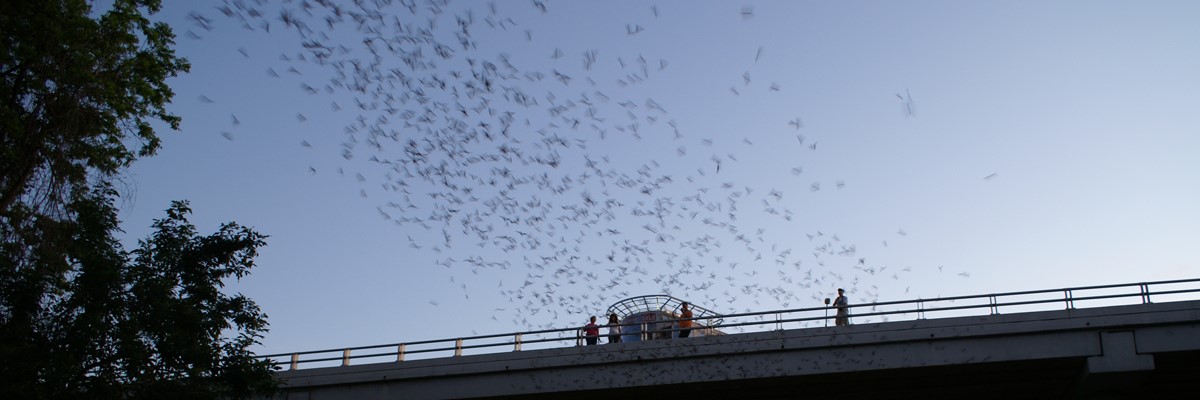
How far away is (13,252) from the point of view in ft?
71.6

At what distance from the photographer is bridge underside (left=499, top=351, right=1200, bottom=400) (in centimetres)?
2586

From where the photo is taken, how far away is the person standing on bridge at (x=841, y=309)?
86.9 feet

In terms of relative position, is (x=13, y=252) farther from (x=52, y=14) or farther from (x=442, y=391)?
(x=442, y=391)

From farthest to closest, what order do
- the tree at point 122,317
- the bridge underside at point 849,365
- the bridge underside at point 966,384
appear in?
1. the bridge underside at point 966,384
2. the bridge underside at point 849,365
3. the tree at point 122,317

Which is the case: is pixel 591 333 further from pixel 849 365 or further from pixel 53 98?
pixel 53 98

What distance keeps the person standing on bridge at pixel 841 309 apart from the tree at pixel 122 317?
13.0 m

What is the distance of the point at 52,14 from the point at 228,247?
6616 millimetres

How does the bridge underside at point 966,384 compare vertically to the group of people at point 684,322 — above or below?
below

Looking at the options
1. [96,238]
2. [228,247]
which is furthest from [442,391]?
[96,238]

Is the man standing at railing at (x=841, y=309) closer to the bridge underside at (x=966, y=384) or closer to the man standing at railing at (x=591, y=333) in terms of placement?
the bridge underside at (x=966, y=384)

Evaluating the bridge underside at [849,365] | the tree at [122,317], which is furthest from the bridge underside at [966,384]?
the tree at [122,317]

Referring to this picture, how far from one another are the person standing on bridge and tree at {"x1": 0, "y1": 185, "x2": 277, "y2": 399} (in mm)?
13029

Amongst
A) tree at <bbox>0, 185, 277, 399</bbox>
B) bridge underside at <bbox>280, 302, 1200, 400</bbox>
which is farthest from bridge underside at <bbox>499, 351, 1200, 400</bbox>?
tree at <bbox>0, 185, 277, 399</bbox>

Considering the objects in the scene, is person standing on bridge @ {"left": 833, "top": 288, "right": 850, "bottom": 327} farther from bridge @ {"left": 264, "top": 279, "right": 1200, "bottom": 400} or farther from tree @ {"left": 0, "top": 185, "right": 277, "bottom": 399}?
tree @ {"left": 0, "top": 185, "right": 277, "bottom": 399}
